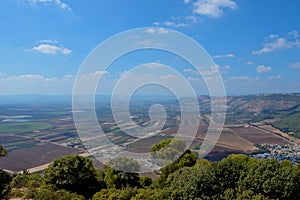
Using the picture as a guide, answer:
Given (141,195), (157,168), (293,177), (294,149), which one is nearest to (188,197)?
(141,195)

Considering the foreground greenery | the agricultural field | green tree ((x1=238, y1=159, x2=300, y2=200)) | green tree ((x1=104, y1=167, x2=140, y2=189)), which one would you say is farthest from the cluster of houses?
the foreground greenery

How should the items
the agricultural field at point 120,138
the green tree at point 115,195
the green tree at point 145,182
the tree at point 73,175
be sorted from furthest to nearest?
1. the agricultural field at point 120,138
2. the green tree at point 145,182
3. the tree at point 73,175
4. the green tree at point 115,195

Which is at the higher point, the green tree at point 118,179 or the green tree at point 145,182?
the green tree at point 118,179

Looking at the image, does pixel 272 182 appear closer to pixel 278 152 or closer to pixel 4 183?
pixel 4 183

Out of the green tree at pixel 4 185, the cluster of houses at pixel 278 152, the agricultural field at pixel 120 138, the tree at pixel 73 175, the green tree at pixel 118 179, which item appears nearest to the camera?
the green tree at pixel 4 185

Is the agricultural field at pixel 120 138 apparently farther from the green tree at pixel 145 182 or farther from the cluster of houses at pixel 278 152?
the green tree at pixel 145 182

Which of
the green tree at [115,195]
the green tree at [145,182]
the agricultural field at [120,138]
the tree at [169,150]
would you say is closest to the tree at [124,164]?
the green tree at [145,182]

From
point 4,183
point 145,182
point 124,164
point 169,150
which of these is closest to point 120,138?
point 124,164

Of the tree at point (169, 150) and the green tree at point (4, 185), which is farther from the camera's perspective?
the tree at point (169, 150)

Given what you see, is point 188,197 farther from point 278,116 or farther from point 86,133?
point 278,116
